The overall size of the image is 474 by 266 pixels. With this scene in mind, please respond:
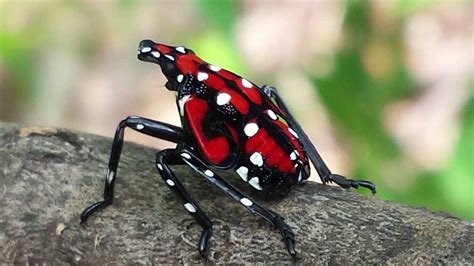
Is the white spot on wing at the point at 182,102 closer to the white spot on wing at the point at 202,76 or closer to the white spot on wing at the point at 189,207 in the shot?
the white spot on wing at the point at 202,76

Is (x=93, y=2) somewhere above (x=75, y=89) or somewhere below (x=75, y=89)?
above

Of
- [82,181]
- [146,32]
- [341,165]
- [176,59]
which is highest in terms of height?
[176,59]

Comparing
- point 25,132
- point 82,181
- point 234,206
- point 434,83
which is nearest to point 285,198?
point 234,206

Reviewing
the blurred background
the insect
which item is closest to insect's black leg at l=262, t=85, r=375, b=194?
the insect

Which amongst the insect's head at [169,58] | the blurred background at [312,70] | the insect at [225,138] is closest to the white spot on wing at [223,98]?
the insect at [225,138]

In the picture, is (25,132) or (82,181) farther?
(25,132)

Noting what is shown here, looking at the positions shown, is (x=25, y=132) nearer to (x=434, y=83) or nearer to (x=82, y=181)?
(x=82, y=181)

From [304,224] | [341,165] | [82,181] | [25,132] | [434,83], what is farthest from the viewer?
[434,83]
